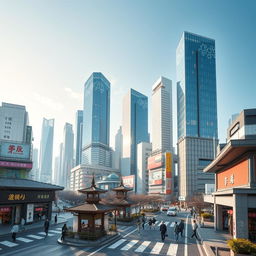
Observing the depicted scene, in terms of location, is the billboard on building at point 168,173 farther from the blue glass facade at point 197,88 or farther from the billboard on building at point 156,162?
the blue glass facade at point 197,88

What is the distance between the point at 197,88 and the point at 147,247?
120 m

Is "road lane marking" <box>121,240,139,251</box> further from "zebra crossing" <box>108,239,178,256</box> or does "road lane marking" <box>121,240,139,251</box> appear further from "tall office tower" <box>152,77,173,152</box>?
"tall office tower" <box>152,77,173,152</box>

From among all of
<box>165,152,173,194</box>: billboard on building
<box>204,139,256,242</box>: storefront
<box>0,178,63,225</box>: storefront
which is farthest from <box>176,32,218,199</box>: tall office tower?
<box>204,139,256,242</box>: storefront

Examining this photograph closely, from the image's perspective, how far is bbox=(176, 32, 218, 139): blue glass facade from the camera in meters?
129

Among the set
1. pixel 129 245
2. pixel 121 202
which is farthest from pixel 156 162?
pixel 129 245

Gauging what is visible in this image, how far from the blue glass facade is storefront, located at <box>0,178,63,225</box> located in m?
97.5

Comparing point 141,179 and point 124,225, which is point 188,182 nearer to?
point 141,179

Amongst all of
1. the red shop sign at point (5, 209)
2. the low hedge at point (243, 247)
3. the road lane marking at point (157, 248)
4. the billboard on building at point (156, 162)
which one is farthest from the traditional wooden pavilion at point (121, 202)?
the billboard on building at point (156, 162)

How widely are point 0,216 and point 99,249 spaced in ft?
68.2

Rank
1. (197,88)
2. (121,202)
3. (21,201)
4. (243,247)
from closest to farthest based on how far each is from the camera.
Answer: (243,247) → (21,201) → (121,202) → (197,88)

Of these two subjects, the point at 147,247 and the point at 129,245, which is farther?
the point at 129,245

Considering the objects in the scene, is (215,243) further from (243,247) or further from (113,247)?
(113,247)

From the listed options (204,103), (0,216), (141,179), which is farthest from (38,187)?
(141,179)

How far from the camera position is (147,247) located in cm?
2241
